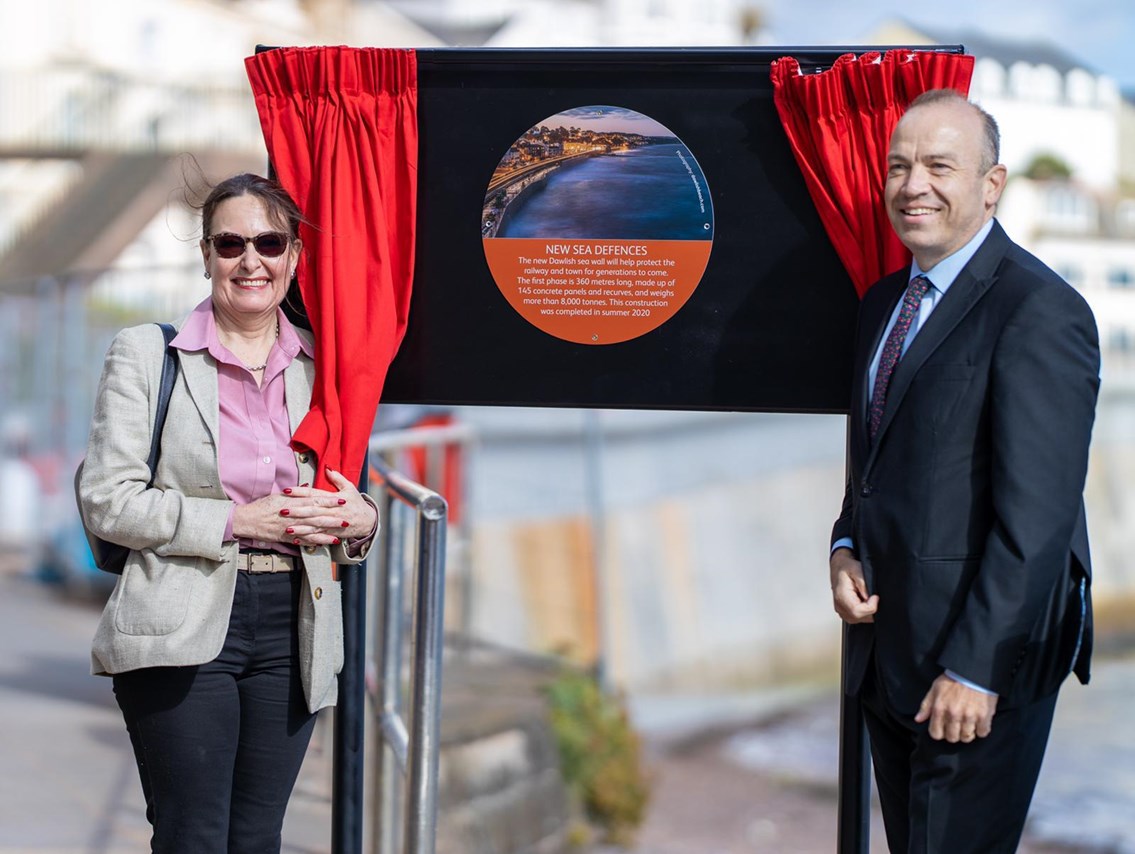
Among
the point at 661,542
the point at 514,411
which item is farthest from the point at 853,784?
the point at 661,542

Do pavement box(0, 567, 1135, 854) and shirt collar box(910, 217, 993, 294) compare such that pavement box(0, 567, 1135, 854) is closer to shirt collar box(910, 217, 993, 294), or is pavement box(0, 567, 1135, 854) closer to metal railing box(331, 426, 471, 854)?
metal railing box(331, 426, 471, 854)

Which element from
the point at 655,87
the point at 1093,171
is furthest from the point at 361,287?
the point at 1093,171

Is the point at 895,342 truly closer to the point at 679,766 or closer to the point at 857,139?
the point at 857,139

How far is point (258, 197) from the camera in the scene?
2.20 m

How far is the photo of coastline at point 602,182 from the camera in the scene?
249 centimetres

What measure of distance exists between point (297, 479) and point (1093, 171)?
146ft

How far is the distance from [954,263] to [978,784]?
0.80 m

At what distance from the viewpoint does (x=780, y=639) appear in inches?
1169

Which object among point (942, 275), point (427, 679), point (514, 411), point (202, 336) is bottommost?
point (514, 411)

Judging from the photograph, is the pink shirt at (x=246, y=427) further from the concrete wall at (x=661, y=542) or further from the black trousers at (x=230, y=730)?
the concrete wall at (x=661, y=542)

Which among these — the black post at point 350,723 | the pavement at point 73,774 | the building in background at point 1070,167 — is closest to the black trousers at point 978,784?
the black post at point 350,723

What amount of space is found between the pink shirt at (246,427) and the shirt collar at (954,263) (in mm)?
1093

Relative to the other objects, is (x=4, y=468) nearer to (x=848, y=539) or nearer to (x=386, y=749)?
(x=386, y=749)

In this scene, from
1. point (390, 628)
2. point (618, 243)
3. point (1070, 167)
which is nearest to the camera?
point (618, 243)
